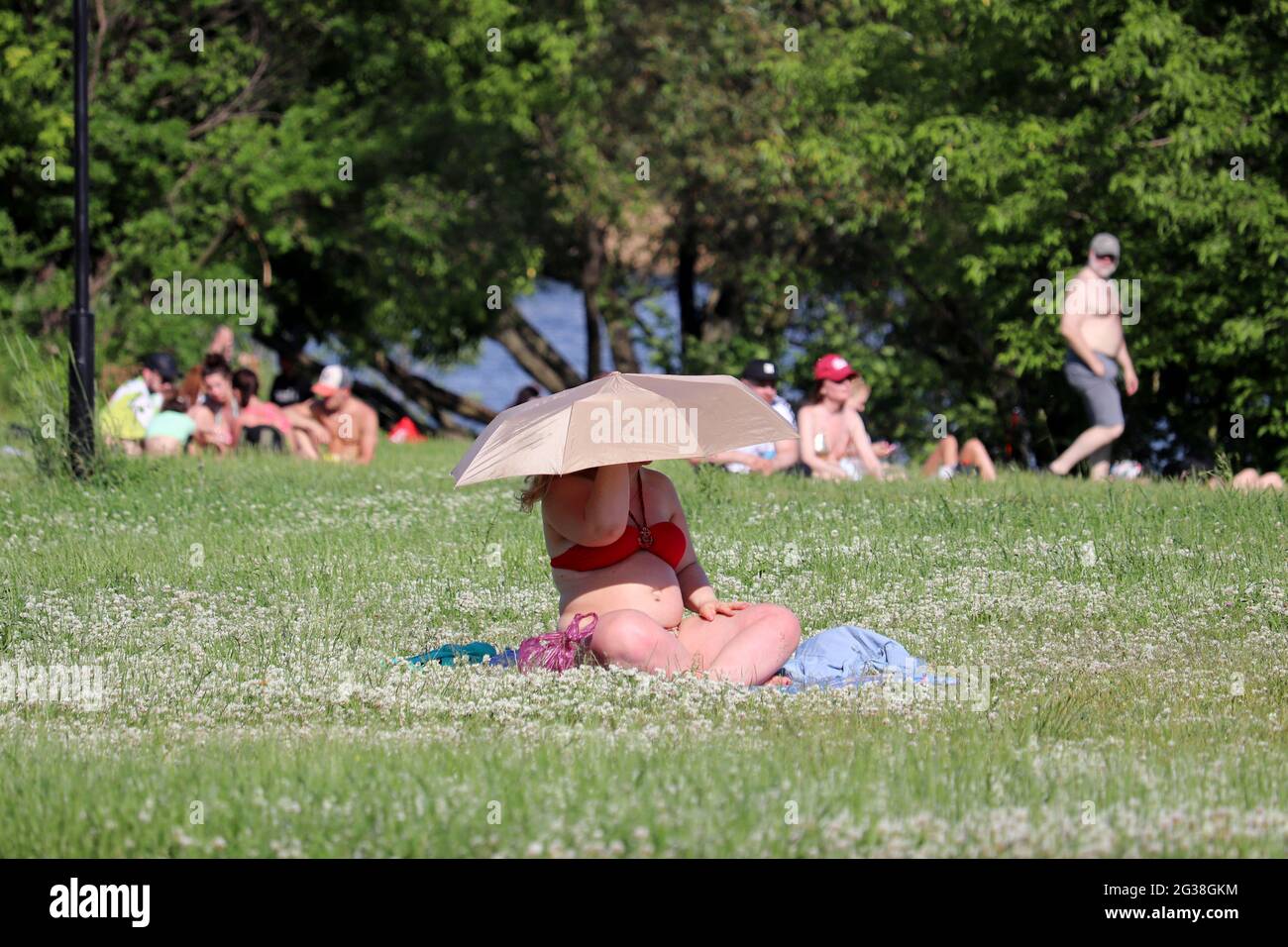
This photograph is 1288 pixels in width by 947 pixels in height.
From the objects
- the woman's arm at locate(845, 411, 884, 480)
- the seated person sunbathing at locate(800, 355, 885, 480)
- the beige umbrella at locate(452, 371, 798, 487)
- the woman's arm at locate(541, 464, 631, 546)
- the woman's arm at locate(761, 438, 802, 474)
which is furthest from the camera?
the woman's arm at locate(761, 438, 802, 474)

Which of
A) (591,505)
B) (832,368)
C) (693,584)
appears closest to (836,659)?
(693,584)

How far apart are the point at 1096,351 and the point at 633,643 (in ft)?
30.1

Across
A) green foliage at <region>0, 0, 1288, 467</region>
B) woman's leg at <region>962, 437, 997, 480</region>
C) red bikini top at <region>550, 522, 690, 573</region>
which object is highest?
green foliage at <region>0, 0, 1288, 467</region>

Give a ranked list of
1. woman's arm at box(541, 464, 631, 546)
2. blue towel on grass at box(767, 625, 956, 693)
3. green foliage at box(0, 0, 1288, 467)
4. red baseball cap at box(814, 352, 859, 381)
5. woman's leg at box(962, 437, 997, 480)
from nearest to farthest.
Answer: woman's arm at box(541, 464, 631, 546), blue towel on grass at box(767, 625, 956, 693), red baseball cap at box(814, 352, 859, 381), woman's leg at box(962, 437, 997, 480), green foliage at box(0, 0, 1288, 467)

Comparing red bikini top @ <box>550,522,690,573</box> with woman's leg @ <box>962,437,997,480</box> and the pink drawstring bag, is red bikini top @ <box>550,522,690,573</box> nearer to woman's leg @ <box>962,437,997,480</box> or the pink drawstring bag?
the pink drawstring bag

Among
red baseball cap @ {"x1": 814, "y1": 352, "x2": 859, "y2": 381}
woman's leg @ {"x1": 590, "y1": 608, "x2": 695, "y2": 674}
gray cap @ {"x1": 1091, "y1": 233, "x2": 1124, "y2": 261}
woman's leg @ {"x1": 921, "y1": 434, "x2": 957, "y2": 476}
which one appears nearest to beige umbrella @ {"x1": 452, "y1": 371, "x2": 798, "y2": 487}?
woman's leg @ {"x1": 590, "y1": 608, "x2": 695, "y2": 674}

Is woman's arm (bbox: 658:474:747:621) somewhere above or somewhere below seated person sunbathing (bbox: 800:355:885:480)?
below

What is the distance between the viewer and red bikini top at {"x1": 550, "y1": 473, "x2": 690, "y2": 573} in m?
7.46

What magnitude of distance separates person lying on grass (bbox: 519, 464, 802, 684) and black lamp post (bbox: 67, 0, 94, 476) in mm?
7125

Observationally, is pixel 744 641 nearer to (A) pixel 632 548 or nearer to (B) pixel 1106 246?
(A) pixel 632 548

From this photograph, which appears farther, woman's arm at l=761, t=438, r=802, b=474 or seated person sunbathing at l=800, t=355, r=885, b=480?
woman's arm at l=761, t=438, r=802, b=474

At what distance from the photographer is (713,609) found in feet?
25.2

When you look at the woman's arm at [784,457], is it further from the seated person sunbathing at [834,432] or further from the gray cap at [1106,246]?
the gray cap at [1106,246]
